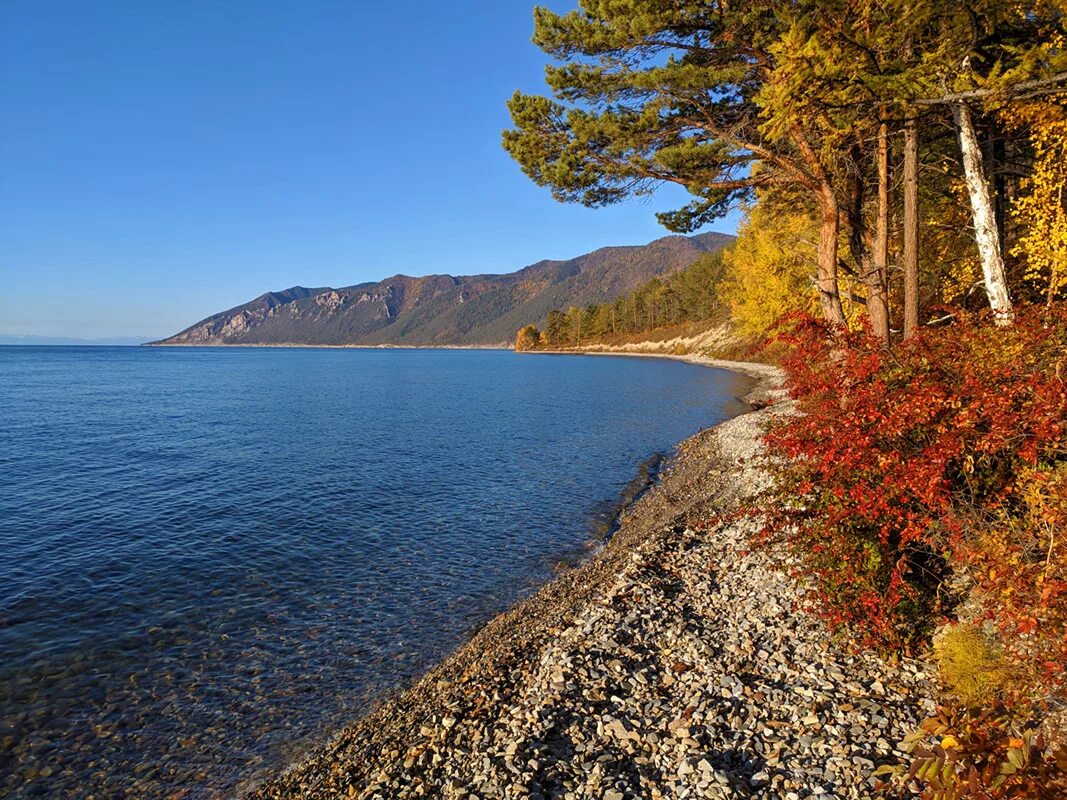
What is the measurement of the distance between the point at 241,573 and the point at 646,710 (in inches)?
541

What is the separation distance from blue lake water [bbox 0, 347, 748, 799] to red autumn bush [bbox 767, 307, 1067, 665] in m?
8.75

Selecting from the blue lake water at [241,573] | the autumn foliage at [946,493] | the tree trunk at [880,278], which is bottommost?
the blue lake water at [241,573]

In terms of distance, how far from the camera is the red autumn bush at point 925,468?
7445mm

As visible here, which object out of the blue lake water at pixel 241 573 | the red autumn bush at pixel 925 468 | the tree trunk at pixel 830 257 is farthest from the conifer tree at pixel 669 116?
the blue lake water at pixel 241 573

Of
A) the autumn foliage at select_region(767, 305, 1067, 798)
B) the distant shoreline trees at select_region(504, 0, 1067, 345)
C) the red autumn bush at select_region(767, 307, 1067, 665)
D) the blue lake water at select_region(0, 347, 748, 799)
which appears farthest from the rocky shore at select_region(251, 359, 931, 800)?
the distant shoreline trees at select_region(504, 0, 1067, 345)

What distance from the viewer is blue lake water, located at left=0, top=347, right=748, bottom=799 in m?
10.3

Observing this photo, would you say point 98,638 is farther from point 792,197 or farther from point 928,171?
point 928,171

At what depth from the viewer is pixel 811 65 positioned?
1125 cm

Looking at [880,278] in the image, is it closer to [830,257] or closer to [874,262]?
[874,262]

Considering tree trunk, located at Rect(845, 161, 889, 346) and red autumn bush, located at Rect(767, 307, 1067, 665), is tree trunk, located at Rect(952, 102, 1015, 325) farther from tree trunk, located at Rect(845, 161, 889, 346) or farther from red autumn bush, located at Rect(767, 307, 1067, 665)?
red autumn bush, located at Rect(767, 307, 1067, 665)

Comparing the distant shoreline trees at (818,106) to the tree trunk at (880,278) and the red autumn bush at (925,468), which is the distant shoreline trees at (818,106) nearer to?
the tree trunk at (880,278)

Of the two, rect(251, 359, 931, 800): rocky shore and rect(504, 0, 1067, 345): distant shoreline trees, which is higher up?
rect(504, 0, 1067, 345): distant shoreline trees

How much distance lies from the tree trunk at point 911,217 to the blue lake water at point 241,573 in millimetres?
12198

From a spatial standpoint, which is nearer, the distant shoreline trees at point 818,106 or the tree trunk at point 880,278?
A: the distant shoreline trees at point 818,106
